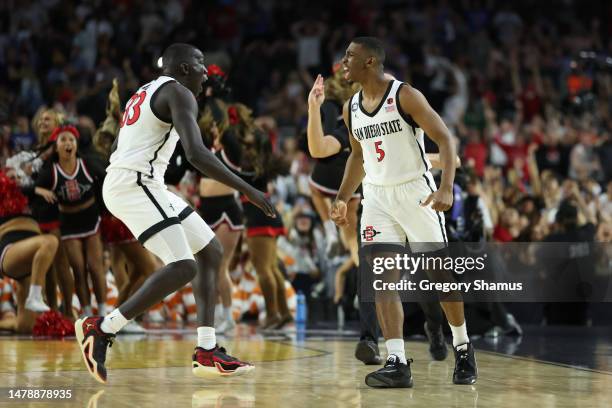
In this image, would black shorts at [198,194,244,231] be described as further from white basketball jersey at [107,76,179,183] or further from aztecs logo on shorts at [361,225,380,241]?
white basketball jersey at [107,76,179,183]

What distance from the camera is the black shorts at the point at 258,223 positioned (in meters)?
11.0

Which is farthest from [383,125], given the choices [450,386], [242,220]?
[242,220]

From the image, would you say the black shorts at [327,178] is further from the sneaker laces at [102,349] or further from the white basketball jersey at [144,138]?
the sneaker laces at [102,349]

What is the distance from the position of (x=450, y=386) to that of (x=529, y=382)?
0.54 m

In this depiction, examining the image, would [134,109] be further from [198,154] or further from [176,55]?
[198,154]

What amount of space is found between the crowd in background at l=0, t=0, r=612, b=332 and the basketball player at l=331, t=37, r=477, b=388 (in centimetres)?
647

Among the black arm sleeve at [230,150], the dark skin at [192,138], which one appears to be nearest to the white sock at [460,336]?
the dark skin at [192,138]

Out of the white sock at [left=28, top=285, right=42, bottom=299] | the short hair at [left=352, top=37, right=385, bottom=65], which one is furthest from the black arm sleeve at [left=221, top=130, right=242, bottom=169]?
the short hair at [left=352, top=37, right=385, bottom=65]

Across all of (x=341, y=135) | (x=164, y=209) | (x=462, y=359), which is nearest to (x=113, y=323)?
(x=164, y=209)

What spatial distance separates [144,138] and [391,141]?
1.45 meters

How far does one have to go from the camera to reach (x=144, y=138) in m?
6.25

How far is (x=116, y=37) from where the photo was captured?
17.9m

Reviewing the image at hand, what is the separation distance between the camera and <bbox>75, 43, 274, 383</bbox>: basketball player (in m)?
6.04

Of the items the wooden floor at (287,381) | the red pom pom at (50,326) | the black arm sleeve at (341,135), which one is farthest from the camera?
the red pom pom at (50,326)
